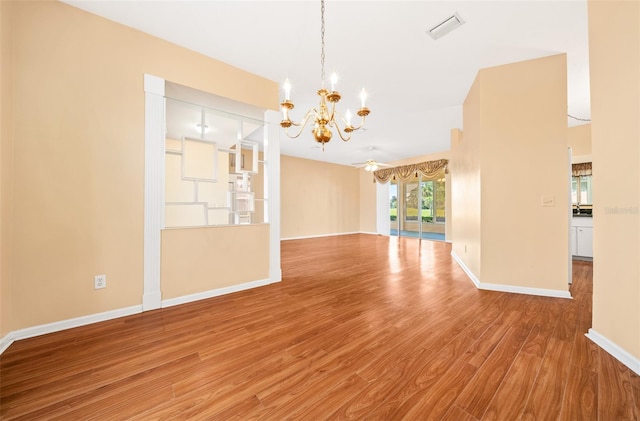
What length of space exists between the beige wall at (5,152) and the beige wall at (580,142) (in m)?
8.44

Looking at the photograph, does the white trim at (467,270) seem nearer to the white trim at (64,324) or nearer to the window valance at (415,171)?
the window valance at (415,171)

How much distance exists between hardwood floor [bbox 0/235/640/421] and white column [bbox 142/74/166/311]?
A: 11.6 inches

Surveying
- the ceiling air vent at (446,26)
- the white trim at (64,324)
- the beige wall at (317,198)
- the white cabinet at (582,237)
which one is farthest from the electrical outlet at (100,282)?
the white cabinet at (582,237)

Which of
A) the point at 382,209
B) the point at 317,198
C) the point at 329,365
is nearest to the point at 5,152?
the point at 329,365

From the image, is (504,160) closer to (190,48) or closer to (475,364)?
(475,364)

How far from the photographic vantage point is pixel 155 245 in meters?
2.49

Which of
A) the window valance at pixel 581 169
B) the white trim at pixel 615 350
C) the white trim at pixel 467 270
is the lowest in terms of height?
the white trim at pixel 615 350

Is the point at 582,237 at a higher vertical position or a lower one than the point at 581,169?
lower

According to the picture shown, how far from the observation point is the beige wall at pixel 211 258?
2604 millimetres

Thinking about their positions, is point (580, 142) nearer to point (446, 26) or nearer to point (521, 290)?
point (521, 290)

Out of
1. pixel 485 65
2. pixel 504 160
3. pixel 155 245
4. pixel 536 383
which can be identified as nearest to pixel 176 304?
pixel 155 245

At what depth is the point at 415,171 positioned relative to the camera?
26.1 feet

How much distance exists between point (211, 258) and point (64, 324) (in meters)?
1.30

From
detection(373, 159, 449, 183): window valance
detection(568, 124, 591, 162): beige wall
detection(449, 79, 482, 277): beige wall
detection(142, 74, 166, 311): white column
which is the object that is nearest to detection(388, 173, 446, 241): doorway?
detection(373, 159, 449, 183): window valance
